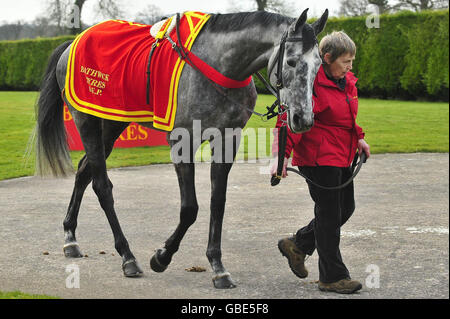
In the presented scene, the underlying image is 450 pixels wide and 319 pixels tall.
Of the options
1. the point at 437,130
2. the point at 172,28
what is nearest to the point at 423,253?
the point at 172,28

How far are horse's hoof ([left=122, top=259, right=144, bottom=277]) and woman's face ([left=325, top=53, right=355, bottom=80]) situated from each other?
1838 millimetres

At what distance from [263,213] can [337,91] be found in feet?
8.88

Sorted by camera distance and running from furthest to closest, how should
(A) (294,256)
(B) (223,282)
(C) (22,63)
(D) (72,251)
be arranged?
(C) (22,63)
(D) (72,251)
(A) (294,256)
(B) (223,282)

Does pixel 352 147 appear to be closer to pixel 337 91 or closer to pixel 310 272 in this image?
pixel 337 91

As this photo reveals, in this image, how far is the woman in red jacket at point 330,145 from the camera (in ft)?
12.4

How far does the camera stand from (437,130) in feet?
45.4

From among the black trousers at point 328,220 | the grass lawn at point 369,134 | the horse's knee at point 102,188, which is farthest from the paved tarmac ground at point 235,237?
the grass lawn at point 369,134

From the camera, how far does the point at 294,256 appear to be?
421 cm

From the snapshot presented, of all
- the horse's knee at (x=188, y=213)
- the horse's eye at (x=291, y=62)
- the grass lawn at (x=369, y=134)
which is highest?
the horse's eye at (x=291, y=62)

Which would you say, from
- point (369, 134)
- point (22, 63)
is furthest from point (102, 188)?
point (22, 63)

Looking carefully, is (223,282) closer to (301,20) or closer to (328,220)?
(328,220)

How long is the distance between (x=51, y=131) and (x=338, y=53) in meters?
2.77

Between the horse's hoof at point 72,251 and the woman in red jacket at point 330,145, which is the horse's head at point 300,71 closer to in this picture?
the woman in red jacket at point 330,145

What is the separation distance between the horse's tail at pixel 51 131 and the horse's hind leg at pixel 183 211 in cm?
154
